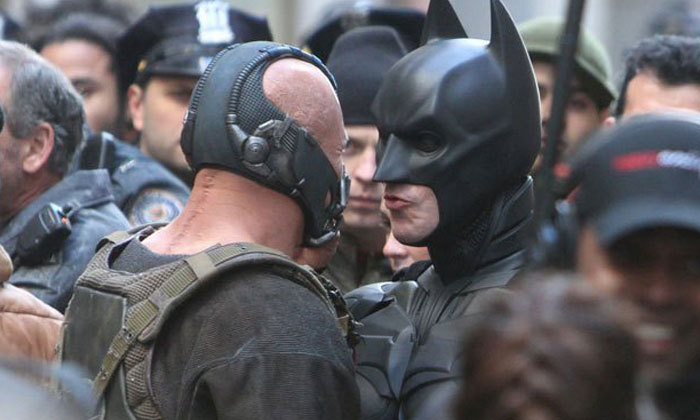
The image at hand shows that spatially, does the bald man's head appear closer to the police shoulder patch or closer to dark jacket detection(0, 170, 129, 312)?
dark jacket detection(0, 170, 129, 312)

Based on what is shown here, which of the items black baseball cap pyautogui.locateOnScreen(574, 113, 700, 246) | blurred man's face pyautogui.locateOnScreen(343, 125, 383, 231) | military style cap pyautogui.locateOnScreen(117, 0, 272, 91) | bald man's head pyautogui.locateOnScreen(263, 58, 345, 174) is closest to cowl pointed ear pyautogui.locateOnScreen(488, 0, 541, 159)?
bald man's head pyautogui.locateOnScreen(263, 58, 345, 174)

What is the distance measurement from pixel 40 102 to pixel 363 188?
1.13 metres

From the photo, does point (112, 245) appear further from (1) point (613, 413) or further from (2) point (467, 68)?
(1) point (613, 413)

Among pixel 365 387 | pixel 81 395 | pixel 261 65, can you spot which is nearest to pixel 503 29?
pixel 261 65

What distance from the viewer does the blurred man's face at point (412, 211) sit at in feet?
11.5

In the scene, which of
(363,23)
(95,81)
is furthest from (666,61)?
(95,81)

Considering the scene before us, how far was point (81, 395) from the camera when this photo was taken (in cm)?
254

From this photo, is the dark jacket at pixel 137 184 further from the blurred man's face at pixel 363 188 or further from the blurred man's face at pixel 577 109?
the blurred man's face at pixel 577 109

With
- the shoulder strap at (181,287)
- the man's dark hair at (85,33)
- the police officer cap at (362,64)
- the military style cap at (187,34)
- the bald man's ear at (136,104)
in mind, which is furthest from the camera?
the man's dark hair at (85,33)

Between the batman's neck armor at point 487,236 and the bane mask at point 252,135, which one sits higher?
the bane mask at point 252,135

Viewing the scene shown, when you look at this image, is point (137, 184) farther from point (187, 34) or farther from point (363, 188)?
point (187, 34)

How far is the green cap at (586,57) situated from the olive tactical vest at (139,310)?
2.59 meters

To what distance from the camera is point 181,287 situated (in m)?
3.27

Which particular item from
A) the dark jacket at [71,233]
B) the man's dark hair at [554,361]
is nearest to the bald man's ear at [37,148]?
the dark jacket at [71,233]
